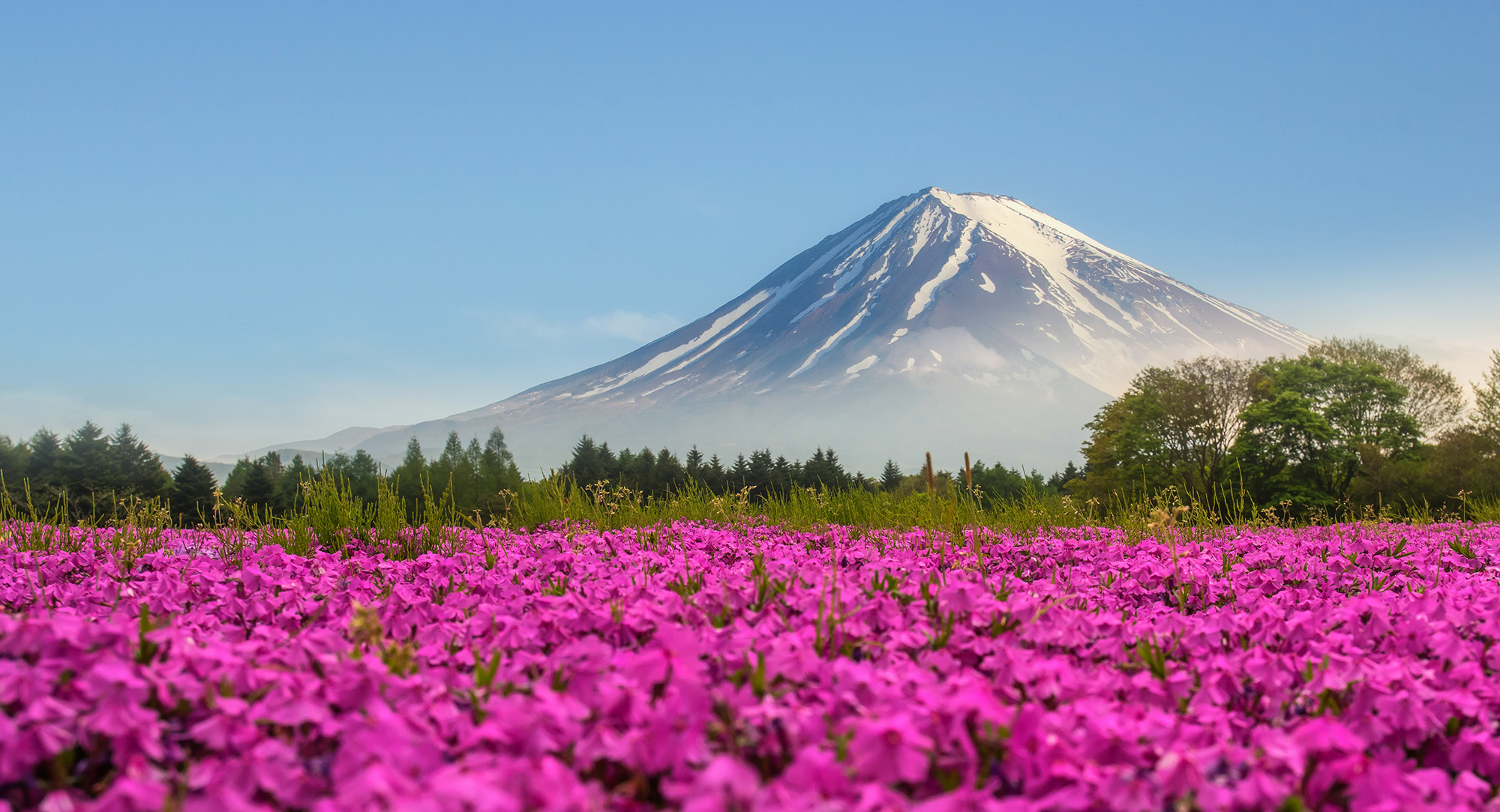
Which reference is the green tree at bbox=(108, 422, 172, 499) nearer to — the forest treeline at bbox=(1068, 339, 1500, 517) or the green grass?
the green grass

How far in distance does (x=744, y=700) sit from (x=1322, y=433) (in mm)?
41324

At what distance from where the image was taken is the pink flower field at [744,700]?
5.28 ft

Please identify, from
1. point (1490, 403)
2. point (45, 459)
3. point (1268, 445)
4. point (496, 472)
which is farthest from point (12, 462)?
point (1490, 403)

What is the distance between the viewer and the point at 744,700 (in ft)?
6.12

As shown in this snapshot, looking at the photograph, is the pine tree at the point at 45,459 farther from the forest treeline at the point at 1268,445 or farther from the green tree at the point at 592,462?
the green tree at the point at 592,462

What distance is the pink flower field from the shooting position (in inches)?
63.4

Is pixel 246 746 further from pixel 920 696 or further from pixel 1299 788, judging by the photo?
pixel 1299 788

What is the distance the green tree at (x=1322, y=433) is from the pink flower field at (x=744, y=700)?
38.3 m

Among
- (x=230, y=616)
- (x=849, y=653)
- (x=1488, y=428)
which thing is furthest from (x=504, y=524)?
(x=1488, y=428)

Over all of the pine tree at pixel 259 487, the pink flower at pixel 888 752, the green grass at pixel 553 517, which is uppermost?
the pine tree at pixel 259 487

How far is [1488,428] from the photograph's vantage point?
111 feet

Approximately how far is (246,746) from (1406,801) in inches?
100.0

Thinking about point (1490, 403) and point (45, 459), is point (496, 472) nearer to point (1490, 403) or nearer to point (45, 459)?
point (45, 459)

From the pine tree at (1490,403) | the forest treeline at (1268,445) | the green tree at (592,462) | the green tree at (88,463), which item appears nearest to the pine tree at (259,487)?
the forest treeline at (1268,445)
